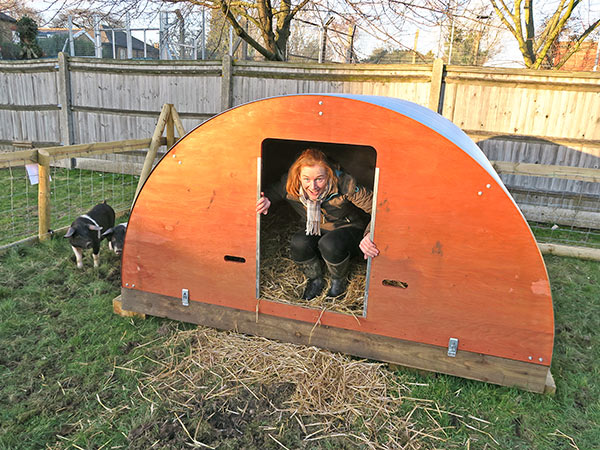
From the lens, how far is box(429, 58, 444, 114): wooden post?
728 centimetres

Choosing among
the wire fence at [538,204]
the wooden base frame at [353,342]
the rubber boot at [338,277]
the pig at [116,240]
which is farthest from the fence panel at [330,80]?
the wooden base frame at [353,342]

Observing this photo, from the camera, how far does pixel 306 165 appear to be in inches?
135

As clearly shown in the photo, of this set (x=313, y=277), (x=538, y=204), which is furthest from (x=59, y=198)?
(x=538, y=204)

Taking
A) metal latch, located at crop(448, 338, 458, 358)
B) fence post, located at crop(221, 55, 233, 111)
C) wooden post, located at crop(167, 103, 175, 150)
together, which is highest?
fence post, located at crop(221, 55, 233, 111)

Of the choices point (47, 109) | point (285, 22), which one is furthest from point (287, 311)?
point (47, 109)

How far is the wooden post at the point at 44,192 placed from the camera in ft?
16.6

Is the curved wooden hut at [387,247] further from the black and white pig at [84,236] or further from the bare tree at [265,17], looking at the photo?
the bare tree at [265,17]

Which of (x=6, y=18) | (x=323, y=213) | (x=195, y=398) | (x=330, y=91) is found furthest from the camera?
(x=6, y=18)

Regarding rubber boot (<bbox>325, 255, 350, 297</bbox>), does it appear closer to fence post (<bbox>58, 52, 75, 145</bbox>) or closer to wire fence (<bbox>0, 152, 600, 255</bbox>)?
wire fence (<bbox>0, 152, 600, 255</bbox>)

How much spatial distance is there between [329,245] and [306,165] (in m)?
0.64

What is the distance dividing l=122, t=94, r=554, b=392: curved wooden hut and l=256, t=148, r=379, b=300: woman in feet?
1.26

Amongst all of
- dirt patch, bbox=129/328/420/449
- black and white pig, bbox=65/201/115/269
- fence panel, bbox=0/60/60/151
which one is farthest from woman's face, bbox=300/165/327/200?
fence panel, bbox=0/60/60/151

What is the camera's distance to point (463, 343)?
9.95 ft

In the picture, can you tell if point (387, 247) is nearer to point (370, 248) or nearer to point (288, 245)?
point (370, 248)
